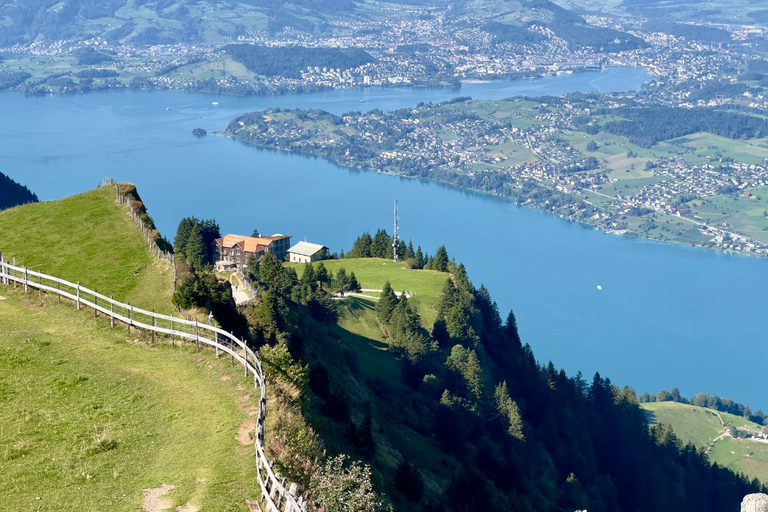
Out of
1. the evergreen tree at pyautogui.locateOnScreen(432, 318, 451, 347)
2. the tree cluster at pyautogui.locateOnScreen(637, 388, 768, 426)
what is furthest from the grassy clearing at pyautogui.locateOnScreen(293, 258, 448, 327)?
the tree cluster at pyautogui.locateOnScreen(637, 388, 768, 426)

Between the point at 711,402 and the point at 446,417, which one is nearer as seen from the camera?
the point at 446,417

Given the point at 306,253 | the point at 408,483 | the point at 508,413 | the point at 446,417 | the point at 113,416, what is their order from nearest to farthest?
1. the point at 113,416
2. the point at 408,483
3. the point at 446,417
4. the point at 508,413
5. the point at 306,253

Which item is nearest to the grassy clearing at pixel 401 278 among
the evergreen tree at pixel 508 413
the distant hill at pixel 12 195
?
Answer: the evergreen tree at pixel 508 413

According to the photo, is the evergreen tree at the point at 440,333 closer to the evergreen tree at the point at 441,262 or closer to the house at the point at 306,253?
the evergreen tree at the point at 441,262

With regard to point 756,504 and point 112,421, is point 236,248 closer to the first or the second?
point 756,504

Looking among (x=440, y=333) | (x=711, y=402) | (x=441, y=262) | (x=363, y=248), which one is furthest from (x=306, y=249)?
(x=711, y=402)
